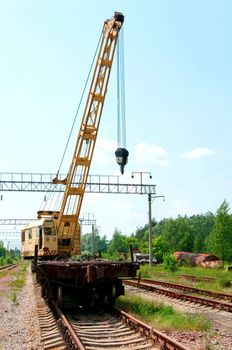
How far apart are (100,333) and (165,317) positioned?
1897 mm

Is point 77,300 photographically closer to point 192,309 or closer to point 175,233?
point 192,309

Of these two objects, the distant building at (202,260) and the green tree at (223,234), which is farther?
the green tree at (223,234)

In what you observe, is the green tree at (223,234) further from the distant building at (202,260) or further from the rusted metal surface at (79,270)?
the rusted metal surface at (79,270)

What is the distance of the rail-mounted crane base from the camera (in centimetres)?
1275

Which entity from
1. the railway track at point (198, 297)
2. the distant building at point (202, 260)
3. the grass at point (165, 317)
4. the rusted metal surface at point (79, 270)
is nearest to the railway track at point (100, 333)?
the grass at point (165, 317)

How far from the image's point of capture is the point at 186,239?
302 feet

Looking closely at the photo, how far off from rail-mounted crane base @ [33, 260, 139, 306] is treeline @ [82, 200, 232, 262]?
7190mm

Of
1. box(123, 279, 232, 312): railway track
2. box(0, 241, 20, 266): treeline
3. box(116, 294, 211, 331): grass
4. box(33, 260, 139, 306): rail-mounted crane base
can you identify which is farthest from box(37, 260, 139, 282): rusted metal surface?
box(0, 241, 20, 266): treeline

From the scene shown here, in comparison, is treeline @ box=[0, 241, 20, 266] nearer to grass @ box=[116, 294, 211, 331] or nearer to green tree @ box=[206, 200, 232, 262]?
green tree @ box=[206, 200, 232, 262]

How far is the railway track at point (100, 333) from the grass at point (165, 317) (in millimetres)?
564

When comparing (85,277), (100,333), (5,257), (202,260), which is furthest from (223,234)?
(5,257)

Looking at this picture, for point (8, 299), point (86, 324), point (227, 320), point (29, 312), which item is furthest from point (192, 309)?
point (8, 299)

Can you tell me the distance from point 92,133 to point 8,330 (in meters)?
15.0

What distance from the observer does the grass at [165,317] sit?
9820 mm
